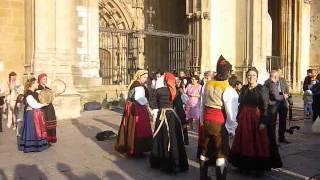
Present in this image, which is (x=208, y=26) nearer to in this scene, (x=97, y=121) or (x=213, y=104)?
(x=97, y=121)

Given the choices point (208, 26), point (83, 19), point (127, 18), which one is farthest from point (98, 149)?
point (127, 18)

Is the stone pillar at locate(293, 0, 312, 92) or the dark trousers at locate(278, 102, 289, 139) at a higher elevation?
the stone pillar at locate(293, 0, 312, 92)

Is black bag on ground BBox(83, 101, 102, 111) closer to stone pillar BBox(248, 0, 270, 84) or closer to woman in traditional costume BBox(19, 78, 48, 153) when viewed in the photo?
woman in traditional costume BBox(19, 78, 48, 153)

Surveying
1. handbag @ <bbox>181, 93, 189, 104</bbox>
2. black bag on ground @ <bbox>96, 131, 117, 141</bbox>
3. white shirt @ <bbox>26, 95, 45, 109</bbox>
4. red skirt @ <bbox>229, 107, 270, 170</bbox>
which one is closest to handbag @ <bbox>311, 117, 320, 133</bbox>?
handbag @ <bbox>181, 93, 189, 104</bbox>

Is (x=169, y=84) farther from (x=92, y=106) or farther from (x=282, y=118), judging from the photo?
(x=92, y=106)

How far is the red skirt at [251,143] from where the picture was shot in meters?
6.86

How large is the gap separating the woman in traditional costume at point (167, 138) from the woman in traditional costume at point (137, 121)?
0.84 meters

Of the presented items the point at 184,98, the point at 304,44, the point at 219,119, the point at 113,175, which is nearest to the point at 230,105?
the point at 219,119

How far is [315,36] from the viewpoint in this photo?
2908 centimetres

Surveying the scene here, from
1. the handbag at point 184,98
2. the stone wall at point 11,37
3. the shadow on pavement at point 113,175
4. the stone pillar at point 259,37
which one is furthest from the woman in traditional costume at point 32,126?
the stone pillar at point 259,37

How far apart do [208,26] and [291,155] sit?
1187cm

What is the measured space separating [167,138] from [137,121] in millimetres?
1226

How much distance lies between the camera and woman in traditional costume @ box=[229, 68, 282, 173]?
22.5ft

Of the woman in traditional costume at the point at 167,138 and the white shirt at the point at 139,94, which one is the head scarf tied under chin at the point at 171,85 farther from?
the white shirt at the point at 139,94
